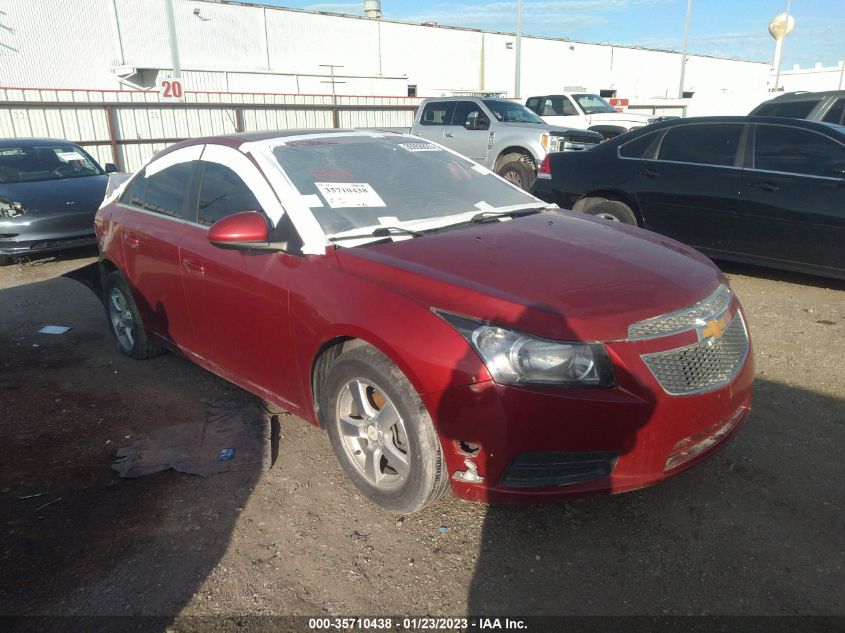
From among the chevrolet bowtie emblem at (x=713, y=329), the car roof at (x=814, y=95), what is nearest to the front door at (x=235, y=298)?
the chevrolet bowtie emblem at (x=713, y=329)

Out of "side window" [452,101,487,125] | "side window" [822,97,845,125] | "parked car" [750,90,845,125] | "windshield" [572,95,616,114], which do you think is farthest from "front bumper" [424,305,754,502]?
"windshield" [572,95,616,114]

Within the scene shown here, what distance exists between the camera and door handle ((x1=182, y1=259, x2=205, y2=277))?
3572 millimetres

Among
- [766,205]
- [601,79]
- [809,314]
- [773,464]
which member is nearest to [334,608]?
[773,464]

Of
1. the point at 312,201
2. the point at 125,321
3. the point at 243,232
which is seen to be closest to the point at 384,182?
the point at 312,201

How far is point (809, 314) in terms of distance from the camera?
536cm

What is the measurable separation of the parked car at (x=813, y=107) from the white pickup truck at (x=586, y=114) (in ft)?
17.5

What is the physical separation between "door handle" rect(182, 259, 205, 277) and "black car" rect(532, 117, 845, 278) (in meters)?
4.66

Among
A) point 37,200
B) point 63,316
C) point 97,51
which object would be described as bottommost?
point 63,316

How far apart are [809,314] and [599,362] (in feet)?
13.2

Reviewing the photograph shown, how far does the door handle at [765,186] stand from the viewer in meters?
5.77

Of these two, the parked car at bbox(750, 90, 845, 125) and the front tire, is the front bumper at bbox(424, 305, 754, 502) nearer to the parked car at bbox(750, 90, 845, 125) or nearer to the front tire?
the front tire

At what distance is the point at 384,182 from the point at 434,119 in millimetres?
10776

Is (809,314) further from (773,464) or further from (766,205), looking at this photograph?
(773,464)

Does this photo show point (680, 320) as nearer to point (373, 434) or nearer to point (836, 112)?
point (373, 434)
